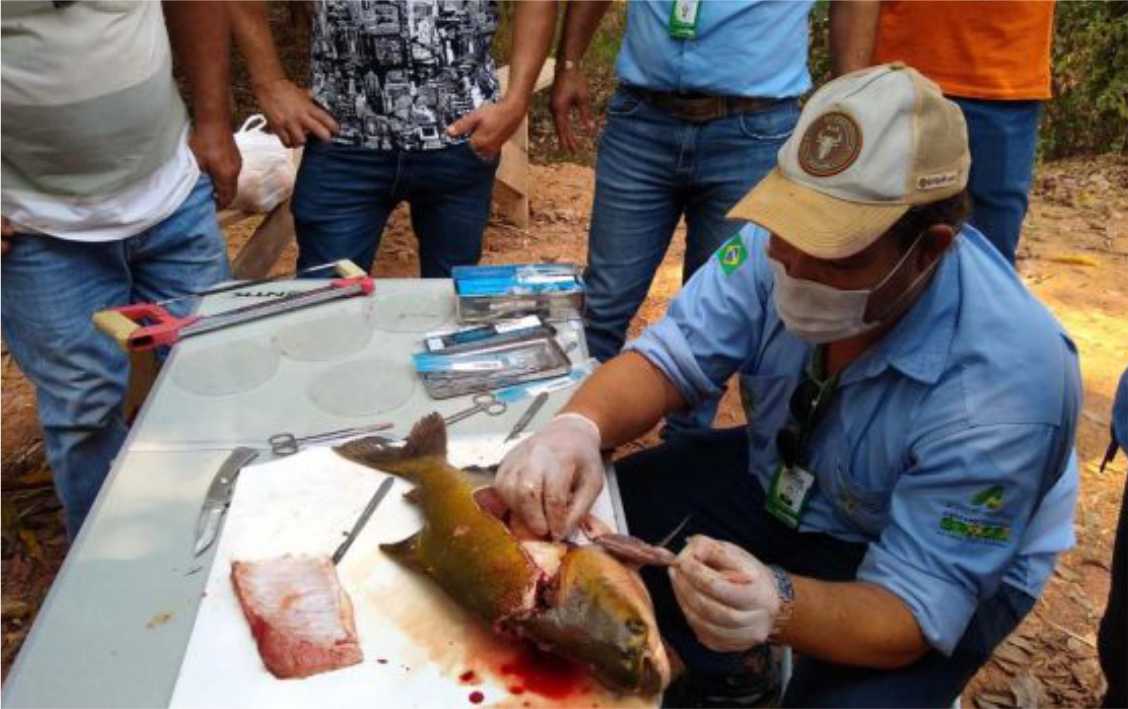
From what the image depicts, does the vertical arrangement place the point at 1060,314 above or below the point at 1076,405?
below

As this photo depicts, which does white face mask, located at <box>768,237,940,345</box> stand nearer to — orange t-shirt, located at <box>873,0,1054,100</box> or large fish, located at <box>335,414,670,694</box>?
large fish, located at <box>335,414,670,694</box>

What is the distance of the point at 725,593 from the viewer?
1.62 meters

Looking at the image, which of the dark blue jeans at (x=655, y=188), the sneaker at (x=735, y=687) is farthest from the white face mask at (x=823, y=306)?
the dark blue jeans at (x=655, y=188)

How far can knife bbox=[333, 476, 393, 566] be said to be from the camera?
1.68 metres

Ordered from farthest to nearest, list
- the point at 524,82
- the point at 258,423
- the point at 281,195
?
the point at 281,195 → the point at 524,82 → the point at 258,423

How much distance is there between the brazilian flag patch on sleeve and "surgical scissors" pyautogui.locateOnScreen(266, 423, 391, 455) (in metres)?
0.79

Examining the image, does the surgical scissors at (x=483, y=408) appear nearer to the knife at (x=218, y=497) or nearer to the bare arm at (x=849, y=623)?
the knife at (x=218, y=497)

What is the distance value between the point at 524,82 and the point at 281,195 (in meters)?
1.58

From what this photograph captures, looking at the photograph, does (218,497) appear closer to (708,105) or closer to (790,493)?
(790,493)

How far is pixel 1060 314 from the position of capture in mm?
4773

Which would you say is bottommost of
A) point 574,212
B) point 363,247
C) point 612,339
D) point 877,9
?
point 574,212

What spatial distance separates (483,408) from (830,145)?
0.85 metres

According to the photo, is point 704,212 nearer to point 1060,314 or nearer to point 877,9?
point 877,9

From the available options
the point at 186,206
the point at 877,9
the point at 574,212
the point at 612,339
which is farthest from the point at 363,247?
the point at 574,212
